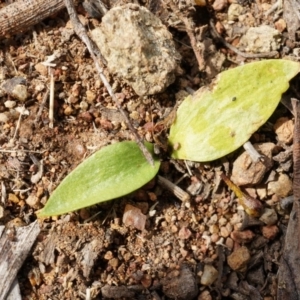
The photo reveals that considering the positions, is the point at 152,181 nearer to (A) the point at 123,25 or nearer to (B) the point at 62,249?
(B) the point at 62,249

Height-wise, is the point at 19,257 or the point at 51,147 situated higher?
the point at 51,147

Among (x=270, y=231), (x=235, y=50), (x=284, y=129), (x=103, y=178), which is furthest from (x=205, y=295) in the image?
(x=235, y=50)

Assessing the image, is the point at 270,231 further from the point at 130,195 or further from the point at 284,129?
the point at 130,195

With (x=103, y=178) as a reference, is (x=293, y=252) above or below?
below

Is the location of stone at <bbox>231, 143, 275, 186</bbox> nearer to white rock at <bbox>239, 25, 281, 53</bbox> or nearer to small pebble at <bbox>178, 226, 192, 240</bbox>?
small pebble at <bbox>178, 226, 192, 240</bbox>

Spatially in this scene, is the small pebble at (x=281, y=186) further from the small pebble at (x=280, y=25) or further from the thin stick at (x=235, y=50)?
the small pebble at (x=280, y=25)

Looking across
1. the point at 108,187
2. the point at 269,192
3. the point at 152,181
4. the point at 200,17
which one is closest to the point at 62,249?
the point at 108,187
